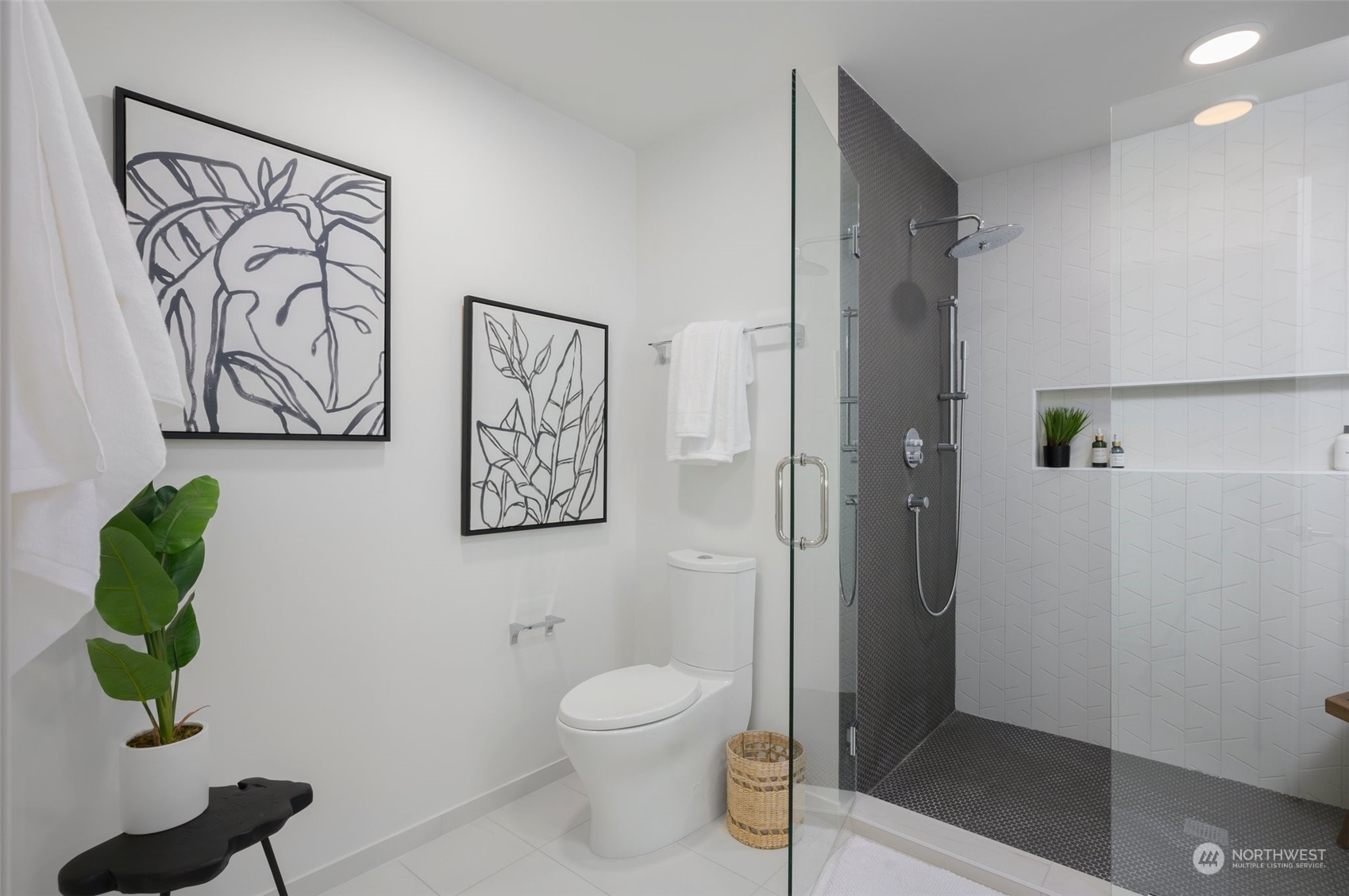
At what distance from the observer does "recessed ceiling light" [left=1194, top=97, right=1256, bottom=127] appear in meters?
1.49

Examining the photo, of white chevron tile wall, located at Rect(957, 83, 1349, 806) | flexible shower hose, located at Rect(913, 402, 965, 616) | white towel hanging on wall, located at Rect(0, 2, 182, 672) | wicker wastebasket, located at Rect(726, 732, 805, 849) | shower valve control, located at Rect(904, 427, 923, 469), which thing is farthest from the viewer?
flexible shower hose, located at Rect(913, 402, 965, 616)

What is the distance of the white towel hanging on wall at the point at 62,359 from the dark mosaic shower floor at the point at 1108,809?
7.05 feet

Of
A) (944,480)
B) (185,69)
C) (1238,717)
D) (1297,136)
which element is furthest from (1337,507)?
(185,69)

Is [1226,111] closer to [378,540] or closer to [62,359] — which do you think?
[62,359]

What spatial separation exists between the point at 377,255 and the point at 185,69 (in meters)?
0.57

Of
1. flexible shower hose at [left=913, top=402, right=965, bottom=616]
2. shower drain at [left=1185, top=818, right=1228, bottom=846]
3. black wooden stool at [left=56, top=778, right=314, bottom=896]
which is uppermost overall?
flexible shower hose at [left=913, top=402, right=965, bottom=616]

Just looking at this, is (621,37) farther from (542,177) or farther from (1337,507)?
(1337,507)

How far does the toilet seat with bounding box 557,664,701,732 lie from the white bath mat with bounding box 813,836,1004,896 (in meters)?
0.60

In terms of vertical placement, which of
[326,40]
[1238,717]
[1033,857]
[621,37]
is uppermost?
[621,37]

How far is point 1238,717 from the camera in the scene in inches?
58.7

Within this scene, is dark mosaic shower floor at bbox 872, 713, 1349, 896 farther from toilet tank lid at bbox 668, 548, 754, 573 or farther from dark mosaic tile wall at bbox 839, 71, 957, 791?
toilet tank lid at bbox 668, 548, 754, 573

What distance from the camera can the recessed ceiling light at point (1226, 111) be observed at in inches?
58.5

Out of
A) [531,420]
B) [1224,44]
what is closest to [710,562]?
[531,420]

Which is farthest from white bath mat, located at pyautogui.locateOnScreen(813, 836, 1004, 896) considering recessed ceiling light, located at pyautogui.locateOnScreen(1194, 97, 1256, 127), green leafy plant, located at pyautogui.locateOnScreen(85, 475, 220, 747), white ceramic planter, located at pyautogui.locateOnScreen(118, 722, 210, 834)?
recessed ceiling light, located at pyautogui.locateOnScreen(1194, 97, 1256, 127)
